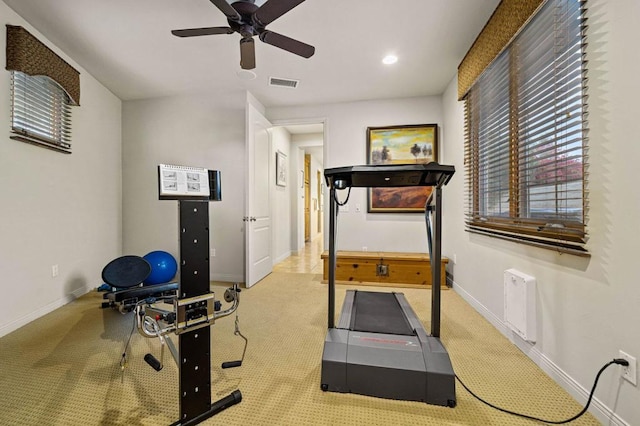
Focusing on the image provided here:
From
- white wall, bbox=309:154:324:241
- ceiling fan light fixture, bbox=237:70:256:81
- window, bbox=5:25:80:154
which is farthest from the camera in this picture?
white wall, bbox=309:154:324:241

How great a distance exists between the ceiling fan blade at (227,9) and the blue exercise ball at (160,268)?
99.4 inches

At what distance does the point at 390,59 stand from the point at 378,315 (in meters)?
2.56

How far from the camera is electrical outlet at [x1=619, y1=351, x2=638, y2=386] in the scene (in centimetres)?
113

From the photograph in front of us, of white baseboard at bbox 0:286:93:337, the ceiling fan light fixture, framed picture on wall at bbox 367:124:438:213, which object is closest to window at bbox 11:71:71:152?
white baseboard at bbox 0:286:93:337

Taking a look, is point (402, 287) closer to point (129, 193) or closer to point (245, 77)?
point (245, 77)

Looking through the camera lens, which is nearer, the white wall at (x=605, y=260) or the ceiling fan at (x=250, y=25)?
the white wall at (x=605, y=260)

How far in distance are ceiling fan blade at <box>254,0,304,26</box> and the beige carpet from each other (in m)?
2.29

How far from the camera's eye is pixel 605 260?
1270 millimetres

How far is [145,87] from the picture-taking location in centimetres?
353

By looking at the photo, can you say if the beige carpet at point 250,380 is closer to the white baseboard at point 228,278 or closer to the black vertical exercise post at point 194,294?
the black vertical exercise post at point 194,294

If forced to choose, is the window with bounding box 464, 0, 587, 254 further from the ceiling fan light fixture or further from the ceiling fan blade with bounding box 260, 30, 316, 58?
the ceiling fan light fixture

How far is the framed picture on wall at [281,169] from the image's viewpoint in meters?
4.96

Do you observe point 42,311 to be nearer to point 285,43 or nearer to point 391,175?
point 285,43

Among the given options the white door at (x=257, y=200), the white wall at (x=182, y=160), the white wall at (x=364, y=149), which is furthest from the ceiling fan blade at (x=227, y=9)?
the white wall at (x=364, y=149)
